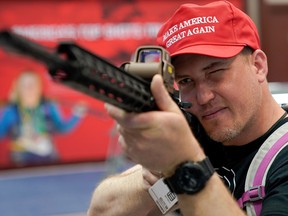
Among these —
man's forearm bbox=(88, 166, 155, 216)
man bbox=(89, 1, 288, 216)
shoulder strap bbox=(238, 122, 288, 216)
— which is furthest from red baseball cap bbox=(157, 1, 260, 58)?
man's forearm bbox=(88, 166, 155, 216)

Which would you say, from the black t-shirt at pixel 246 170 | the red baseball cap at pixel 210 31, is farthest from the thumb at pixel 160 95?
the red baseball cap at pixel 210 31

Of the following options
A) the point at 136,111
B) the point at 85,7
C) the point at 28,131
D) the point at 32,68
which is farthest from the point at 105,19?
the point at 136,111

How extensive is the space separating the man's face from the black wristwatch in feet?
1.33

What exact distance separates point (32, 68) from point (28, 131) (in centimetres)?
87

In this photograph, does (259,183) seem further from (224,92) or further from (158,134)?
(158,134)

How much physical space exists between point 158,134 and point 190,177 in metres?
0.13

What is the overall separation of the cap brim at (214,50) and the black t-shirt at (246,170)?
251 mm

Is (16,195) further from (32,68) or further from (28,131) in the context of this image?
(32,68)

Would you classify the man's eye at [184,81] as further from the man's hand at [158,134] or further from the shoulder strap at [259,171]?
the man's hand at [158,134]

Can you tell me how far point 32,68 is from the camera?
7.54 metres

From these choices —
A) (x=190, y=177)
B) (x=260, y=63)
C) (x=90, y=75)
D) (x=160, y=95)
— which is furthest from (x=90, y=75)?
(x=260, y=63)

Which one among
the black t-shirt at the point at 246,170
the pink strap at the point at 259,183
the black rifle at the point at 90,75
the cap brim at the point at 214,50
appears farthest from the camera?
the cap brim at the point at 214,50

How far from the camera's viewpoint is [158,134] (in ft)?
3.41

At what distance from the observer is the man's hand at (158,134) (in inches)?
40.4
